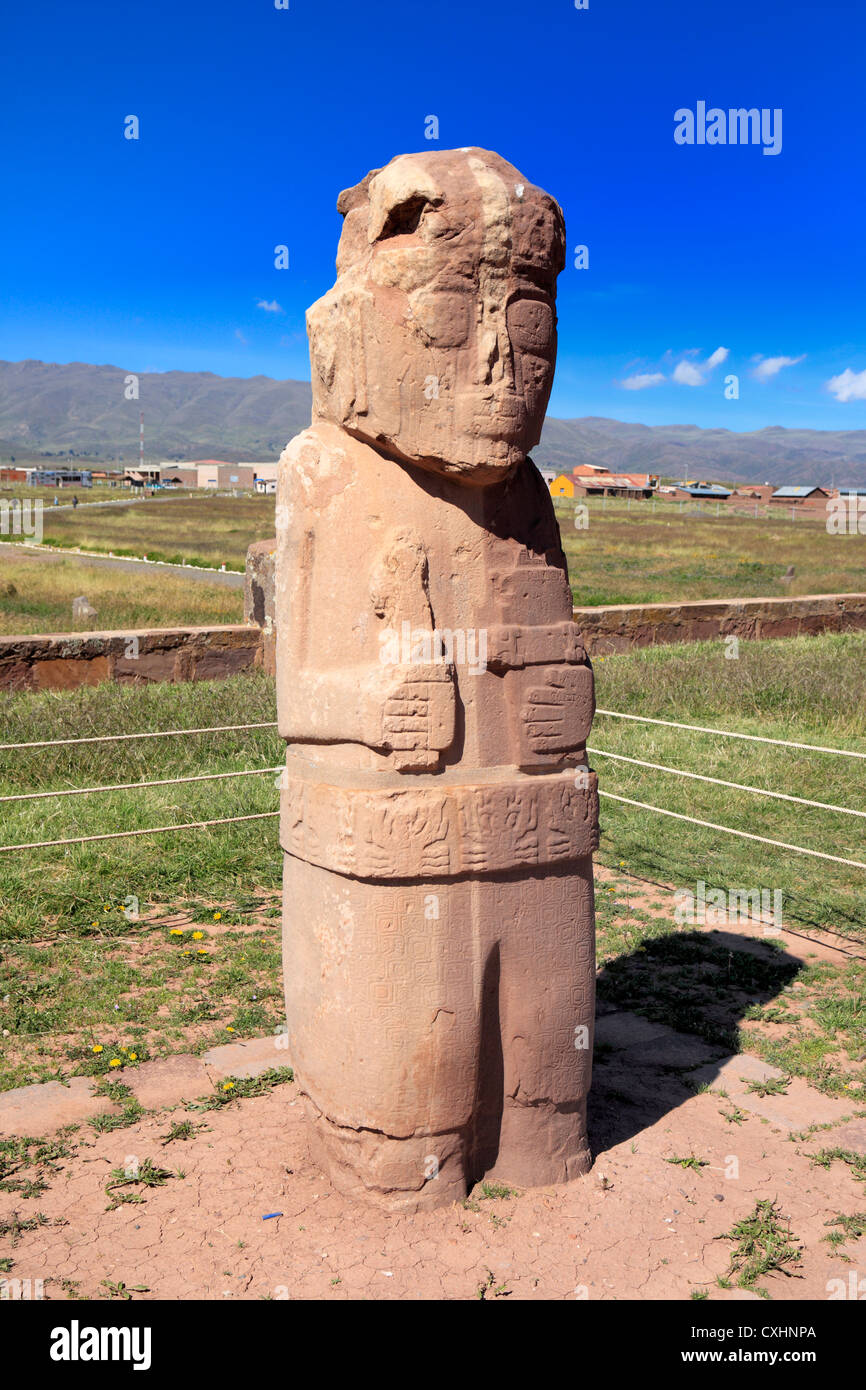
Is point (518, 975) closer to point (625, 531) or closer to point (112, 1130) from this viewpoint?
point (112, 1130)

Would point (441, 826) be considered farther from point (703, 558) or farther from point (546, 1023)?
point (703, 558)

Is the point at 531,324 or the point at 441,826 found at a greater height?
the point at 531,324

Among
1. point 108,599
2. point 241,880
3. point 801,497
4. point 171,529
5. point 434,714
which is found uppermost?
point 801,497

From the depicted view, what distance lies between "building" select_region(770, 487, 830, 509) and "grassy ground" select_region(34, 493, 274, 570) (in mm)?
37088

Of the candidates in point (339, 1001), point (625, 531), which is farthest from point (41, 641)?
point (625, 531)

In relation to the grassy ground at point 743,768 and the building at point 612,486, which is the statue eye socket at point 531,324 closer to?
the grassy ground at point 743,768

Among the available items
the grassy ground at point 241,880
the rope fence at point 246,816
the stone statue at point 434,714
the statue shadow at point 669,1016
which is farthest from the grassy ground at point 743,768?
the stone statue at point 434,714

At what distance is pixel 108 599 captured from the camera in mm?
16359

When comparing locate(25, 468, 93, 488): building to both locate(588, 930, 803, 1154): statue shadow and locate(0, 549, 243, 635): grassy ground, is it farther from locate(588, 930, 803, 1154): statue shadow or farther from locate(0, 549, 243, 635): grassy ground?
locate(588, 930, 803, 1154): statue shadow

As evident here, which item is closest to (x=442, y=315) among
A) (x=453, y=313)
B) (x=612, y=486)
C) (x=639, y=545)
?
(x=453, y=313)

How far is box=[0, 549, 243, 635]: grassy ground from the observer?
14256 mm

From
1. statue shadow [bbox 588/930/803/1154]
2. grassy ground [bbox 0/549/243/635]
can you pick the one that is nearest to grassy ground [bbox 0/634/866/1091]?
statue shadow [bbox 588/930/803/1154]

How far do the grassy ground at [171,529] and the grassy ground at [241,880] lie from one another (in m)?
→ 12.5

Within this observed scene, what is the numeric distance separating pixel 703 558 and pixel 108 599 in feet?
68.4
